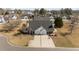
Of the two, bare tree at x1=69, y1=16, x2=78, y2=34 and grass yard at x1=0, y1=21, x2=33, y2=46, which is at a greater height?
bare tree at x1=69, y1=16, x2=78, y2=34

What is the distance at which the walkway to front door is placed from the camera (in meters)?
2.11

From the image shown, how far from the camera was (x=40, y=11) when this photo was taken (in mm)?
2104

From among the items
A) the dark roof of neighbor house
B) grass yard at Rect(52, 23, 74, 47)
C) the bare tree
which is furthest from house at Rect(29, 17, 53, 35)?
the bare tree

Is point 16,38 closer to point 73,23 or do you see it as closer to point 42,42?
point 42,42

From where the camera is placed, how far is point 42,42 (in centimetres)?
211

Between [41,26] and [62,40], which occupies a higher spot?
[41,26]

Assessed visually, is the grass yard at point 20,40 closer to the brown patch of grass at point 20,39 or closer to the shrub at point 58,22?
the brown patch of grass at point 20,39

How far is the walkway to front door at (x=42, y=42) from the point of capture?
2.11m

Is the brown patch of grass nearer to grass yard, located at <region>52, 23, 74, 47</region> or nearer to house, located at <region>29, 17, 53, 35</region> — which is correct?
house, located at <region>29, 17, 53, 35</region>

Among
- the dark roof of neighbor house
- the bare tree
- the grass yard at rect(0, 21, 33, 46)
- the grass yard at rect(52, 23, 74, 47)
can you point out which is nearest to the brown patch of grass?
the grass yard at rect(0, 21, 33, 46)

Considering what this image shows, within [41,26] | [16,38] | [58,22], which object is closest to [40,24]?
[41,26]

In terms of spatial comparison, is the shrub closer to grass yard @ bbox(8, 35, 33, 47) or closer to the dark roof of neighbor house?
the dark roof of neighbor house
